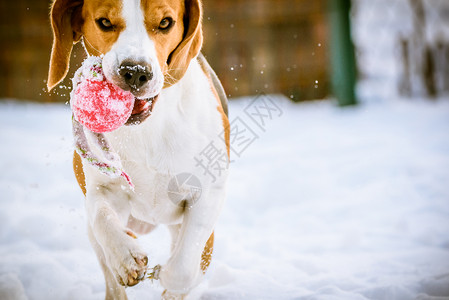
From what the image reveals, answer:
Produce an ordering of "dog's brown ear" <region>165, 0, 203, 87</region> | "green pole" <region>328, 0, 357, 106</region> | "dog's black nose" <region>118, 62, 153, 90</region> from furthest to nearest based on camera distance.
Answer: "green pole" <region>328, 0, 357, 106</region>, "dog's brown ear" <region>165, 0, 203, 87</region>, "dog's black nose" <region>118, 62, 153, 90</region>

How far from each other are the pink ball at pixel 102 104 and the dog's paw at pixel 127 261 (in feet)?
1.37

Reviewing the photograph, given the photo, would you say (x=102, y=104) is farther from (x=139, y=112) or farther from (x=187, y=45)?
(x=187, y=45)

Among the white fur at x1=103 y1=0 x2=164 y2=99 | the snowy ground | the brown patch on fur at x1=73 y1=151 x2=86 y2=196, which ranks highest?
the white fur at x1=103 y1=0 x2=164 y2=99

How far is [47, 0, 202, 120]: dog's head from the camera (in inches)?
68.7

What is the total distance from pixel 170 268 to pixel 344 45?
5910mm

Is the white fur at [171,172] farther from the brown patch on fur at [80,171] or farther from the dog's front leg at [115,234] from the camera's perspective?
the brown patch on fur at [80,171]

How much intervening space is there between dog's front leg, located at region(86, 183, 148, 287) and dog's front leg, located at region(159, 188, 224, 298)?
217mm

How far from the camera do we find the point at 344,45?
724 centimetres

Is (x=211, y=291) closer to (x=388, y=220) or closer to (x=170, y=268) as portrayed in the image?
(x=170, y=268)

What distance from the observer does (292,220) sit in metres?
3.70

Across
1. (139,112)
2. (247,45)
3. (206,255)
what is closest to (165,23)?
(139,112)

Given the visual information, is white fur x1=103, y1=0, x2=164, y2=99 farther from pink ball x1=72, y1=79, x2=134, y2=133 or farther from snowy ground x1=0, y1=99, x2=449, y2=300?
snowy ground x1=0, y1=99, x2=449, y2=300

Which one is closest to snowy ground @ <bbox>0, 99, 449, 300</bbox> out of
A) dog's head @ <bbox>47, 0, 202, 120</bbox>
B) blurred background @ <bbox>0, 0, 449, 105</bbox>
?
dog's head @ <bbox>47, 0, 202, 120</bbox>

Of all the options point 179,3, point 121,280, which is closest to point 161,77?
point 179,3
